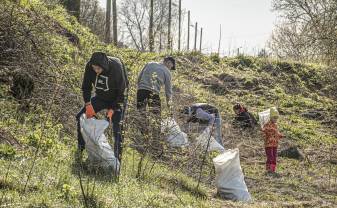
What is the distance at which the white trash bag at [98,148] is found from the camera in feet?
18.7

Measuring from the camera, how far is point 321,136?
45.5 feet

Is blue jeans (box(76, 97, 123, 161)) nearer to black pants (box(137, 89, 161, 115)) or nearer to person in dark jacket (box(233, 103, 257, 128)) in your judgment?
black pants (box(137, 89, 161, 115))

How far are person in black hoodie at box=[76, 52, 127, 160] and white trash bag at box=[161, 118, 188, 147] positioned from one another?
711 mm

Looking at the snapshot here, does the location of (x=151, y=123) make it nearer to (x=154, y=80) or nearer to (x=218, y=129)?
(x=154, y=80)

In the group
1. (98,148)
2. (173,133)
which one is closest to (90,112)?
(98,148)

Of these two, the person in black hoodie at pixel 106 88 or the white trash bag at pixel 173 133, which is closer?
the person in black hoodie at pixel 106 88

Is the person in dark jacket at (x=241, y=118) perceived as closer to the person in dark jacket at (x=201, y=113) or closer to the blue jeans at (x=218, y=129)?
the blue jeans at (x=218, y=129)

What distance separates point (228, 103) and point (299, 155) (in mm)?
4832

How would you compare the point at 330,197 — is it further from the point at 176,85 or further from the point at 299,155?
the point at 176,85

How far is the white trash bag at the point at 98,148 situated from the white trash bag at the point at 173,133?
1.12 meters

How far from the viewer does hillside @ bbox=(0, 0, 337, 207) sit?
479 cm

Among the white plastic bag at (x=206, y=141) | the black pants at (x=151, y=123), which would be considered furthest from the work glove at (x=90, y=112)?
the white plastic bag at (x=206, y=141)

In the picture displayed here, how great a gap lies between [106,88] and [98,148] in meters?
0.86

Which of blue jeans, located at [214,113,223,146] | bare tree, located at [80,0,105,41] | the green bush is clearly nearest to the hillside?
the green bush
